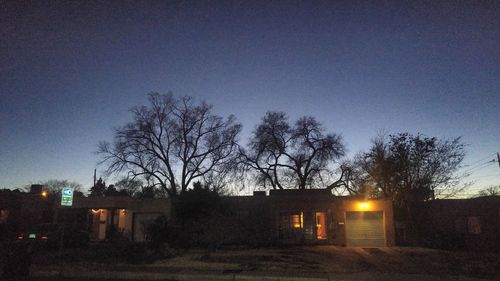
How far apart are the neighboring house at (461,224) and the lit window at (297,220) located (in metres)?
8.96

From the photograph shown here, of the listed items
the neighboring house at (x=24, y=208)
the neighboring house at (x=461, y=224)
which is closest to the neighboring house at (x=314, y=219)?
the neighboring house at (x=461, y=224)

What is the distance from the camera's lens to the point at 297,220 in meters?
26.0

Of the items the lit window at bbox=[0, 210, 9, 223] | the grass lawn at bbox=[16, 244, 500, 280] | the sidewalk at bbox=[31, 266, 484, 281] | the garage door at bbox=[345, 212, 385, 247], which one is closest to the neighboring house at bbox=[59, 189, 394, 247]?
the garage door at bbox=[345, 212, 385, 247]

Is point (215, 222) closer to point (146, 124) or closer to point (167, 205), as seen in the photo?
point (167, 205)

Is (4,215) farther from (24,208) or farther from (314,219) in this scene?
(314,219)

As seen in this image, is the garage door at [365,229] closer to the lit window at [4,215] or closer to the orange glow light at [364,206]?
the orange glow light at [364,206]

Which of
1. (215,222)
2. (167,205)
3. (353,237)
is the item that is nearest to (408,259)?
(353,237)

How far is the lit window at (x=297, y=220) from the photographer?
25.8 meters

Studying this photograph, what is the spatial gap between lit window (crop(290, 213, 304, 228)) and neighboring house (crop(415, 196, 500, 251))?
896 centimetres

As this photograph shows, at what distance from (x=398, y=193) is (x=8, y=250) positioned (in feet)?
89.2

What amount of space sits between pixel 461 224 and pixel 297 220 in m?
15.5

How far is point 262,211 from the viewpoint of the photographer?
87.4 feet

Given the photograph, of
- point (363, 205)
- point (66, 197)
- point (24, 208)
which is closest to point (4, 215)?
point (24, 208)

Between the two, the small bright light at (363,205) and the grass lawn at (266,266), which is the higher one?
the small bright light at (363,205)
